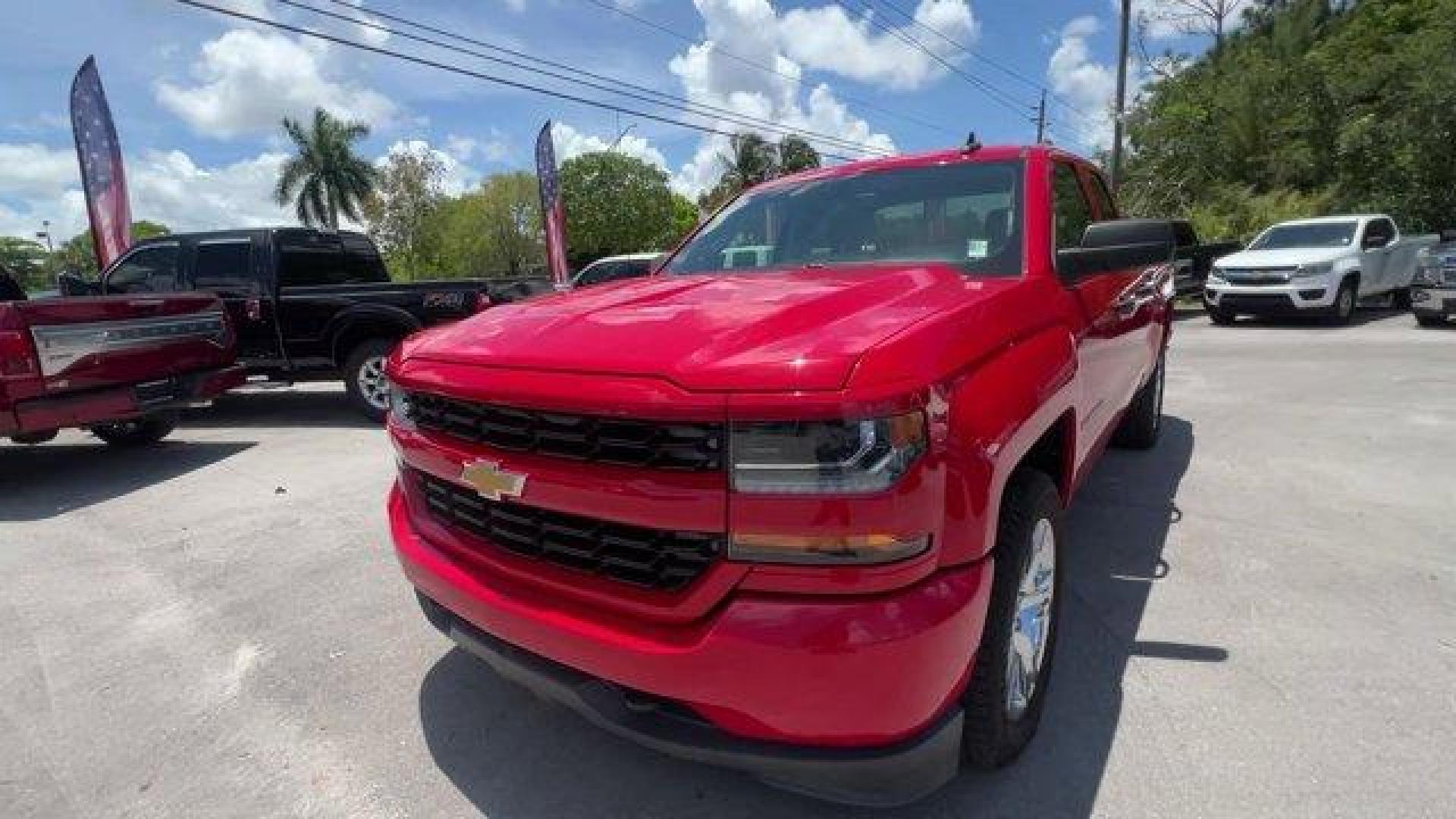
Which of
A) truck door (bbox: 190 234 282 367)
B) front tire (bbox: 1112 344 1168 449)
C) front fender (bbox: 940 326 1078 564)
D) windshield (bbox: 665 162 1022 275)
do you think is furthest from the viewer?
truck door (bbox: 190 234 282 367)

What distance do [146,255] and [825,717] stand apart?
9316 mm

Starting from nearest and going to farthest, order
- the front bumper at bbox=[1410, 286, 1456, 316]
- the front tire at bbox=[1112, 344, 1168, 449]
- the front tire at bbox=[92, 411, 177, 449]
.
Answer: the front tire at bbox=[1112, 344, 1168, 449] → the front tire at bbox=[92, 411, 177, 449] → the front bumper at bbox=[1410, 286, 1456, 316]

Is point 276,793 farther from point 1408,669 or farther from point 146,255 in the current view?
point 146,255

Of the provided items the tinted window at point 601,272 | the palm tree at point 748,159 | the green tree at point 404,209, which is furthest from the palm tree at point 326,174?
the tinted window at point 601,272

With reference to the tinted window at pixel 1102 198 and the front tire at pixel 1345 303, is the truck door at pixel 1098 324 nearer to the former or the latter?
the tinted window at pixel 1102 198

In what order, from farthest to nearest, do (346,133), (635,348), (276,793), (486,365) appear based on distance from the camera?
Result: (346,133), (276,793), (486,365), (635,348)

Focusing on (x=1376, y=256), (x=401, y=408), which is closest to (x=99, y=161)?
(x=401, y=408)

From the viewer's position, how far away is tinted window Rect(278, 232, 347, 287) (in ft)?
26.5

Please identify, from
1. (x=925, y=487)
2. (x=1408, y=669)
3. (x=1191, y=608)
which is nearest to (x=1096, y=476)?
(x=1191, y=608)

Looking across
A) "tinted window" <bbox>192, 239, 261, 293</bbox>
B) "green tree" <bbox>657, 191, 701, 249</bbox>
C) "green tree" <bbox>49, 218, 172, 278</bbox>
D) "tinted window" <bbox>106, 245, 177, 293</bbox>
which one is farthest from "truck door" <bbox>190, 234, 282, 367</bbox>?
"green tree" <bbox>49, 218, 172, 278</bbox>

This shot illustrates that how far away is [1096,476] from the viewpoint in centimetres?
499

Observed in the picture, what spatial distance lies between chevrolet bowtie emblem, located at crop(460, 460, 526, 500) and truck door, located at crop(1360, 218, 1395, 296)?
15056mm

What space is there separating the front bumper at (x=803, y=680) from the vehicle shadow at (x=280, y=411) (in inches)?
258

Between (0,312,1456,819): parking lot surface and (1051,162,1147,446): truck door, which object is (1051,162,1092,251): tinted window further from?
(0,312,1456,819): parking lot surface
